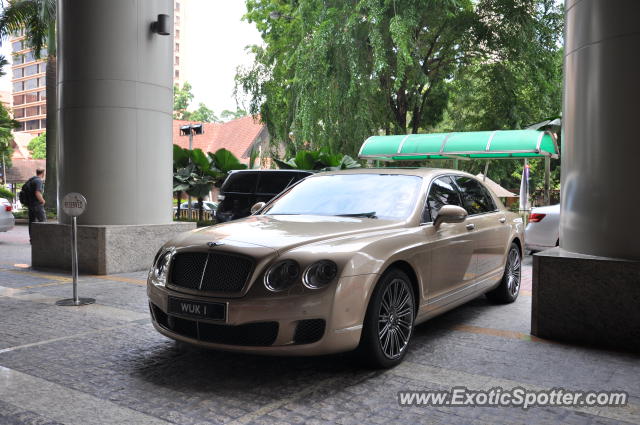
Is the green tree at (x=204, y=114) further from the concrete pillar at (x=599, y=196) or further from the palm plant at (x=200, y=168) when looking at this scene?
the concrete pillar at (x=599, y=196)

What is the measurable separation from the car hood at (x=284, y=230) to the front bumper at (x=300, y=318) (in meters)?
0.41

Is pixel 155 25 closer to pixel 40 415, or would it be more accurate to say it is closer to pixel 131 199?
pixel 131 199

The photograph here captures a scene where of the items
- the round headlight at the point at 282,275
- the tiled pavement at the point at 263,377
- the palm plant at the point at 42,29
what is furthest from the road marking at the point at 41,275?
the palm plant at the point at 42,29

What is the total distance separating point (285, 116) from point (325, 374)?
20.4 m

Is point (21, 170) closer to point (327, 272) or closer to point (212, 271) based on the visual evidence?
point (212, 271)

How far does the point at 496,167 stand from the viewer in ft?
81.7

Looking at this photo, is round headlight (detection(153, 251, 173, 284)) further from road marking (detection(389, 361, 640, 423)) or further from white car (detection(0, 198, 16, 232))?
white car (detection(0, 198, 16, 232))

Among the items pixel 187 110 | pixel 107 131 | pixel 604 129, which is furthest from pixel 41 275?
pixel 187 110

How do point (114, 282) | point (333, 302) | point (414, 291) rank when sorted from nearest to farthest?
point (333, 302), point (414, 291), point (114, 282)

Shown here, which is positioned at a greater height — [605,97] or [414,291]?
[605,97]

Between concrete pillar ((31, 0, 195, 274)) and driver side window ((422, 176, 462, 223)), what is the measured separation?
17.7 feet

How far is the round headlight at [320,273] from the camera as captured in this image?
3.87 m

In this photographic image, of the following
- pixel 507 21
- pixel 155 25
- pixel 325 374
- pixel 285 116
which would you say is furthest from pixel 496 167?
pixel 325 374

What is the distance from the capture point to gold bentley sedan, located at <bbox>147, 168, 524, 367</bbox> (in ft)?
12.6
